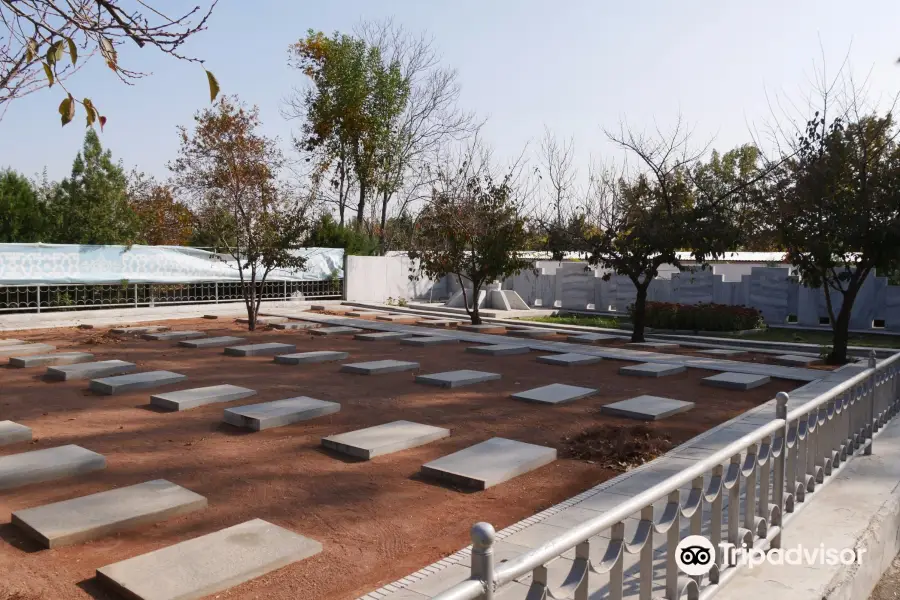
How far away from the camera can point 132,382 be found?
8.02 meters

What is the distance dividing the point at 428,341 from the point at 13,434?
755cm

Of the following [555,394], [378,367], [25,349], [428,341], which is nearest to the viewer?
[555,394]

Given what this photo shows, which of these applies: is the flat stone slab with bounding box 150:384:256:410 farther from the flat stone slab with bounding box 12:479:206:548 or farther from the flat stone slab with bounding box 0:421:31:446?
the flat stone slab with bounding box 12:479:206:548

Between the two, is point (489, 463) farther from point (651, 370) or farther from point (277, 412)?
point (651, 370)

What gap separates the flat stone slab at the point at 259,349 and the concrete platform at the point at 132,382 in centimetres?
214

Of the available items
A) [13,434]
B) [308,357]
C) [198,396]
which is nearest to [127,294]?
[308,357]

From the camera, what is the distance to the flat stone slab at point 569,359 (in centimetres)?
1037

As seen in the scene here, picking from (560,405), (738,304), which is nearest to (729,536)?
(560,405)

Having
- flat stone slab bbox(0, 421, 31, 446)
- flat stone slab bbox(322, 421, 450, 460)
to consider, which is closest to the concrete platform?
flat stone slab bbox(0, 421, 31, 446)

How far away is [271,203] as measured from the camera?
15.0m

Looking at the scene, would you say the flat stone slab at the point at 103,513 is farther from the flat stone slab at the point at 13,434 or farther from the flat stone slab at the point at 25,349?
the flat stone slab at the point at 25,349

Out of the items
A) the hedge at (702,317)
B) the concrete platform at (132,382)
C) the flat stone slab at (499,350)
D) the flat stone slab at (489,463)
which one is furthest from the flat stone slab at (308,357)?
the hedge at (702,317)

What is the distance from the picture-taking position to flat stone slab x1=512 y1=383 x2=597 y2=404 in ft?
25.0

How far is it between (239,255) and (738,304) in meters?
12.5
